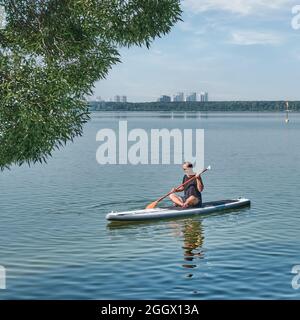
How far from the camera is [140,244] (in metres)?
23.2

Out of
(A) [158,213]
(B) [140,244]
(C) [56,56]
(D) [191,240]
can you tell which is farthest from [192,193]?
(C) [56,56]

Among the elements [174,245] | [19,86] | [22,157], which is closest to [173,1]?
[19,86]

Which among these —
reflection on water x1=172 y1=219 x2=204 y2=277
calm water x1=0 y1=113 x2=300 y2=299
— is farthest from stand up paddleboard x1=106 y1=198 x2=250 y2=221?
reflection on water x1=172 y1=219 x2=204 y2=277

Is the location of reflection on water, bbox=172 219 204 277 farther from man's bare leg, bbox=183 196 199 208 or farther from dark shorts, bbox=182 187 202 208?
dark shorts, bbox=182 187 202 208

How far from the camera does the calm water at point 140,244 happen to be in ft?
57.8

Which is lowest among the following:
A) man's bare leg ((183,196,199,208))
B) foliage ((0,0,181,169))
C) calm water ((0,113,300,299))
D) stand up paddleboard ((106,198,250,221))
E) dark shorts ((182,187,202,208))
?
calm water ((0,113,300,299))

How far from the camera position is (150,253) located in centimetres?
2158

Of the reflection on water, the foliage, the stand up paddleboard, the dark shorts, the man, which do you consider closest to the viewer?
the foliage

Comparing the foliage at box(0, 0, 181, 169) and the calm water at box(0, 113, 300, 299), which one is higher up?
the foliage at box(0, 0, 181, 169)

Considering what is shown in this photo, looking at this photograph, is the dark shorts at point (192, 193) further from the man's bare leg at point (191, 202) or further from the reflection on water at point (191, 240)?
the reflection on water at point (191, 240)

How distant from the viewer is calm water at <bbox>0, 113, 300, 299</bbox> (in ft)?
57.8

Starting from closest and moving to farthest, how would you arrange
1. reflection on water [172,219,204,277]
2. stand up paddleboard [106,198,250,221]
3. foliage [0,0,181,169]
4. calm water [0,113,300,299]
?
foliage [0,0,181,169] < calm water [0,113,300,299] < reflection on water [172,219,204,277] < stand up paddleboard [106,198,250,221]

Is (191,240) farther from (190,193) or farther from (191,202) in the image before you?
(190,193)
